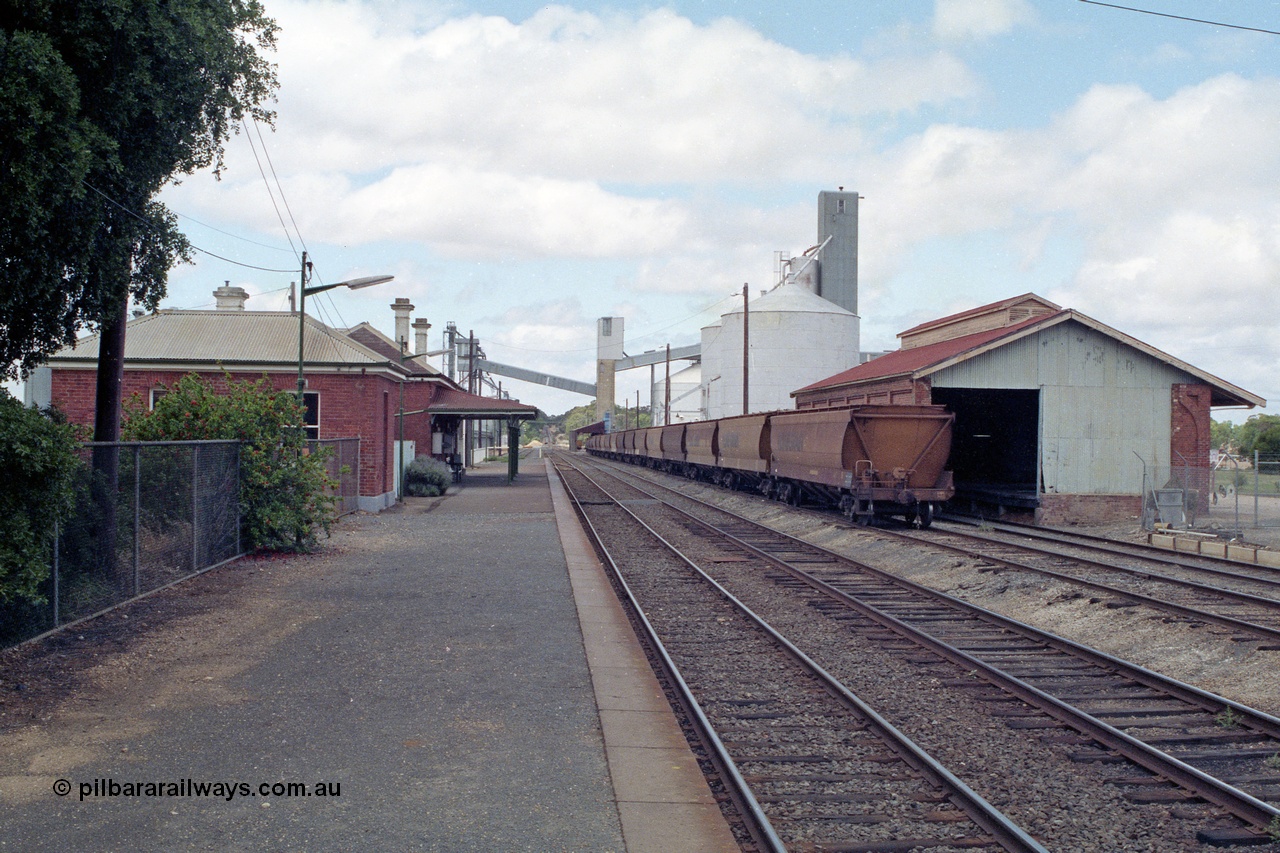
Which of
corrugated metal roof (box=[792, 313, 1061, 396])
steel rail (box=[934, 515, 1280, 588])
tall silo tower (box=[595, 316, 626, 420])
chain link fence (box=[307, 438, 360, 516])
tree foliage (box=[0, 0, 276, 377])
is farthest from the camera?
tall silo tower (box=[595, 316, 626, 420])

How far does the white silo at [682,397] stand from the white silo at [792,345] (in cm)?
2462

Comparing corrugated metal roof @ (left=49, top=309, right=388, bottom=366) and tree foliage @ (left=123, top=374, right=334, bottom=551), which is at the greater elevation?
corrugated metal roof @ (left=49, top=309, right=388, bottom=366)

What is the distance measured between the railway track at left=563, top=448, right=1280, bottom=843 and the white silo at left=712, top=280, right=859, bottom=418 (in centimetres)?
4350

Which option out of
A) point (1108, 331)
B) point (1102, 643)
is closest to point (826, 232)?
point (1108, 331)

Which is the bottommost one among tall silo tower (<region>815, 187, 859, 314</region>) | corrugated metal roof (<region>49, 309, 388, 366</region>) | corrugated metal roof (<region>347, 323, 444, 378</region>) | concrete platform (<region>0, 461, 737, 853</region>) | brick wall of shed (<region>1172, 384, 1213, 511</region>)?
concrete platform (<region>0, 461, 737, 853</region>)

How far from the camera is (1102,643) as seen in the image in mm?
10375

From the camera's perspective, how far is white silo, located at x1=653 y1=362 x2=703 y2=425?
85069mm

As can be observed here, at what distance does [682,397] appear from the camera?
292ft

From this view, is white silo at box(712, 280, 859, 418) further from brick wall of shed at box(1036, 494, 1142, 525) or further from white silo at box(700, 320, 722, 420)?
brick wall of shed at box(1036, 494, 1142, 525)

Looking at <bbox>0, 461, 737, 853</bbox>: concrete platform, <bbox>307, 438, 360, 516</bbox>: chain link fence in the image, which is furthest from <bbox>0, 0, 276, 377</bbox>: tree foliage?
<bbox>307, 438, 360, 516</bbox>: chain link fence

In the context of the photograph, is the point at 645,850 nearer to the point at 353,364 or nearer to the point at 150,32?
the point at 150,32

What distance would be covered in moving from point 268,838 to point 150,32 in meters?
7.48

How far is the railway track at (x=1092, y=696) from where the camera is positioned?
591 cm

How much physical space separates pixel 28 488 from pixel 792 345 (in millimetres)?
51849
